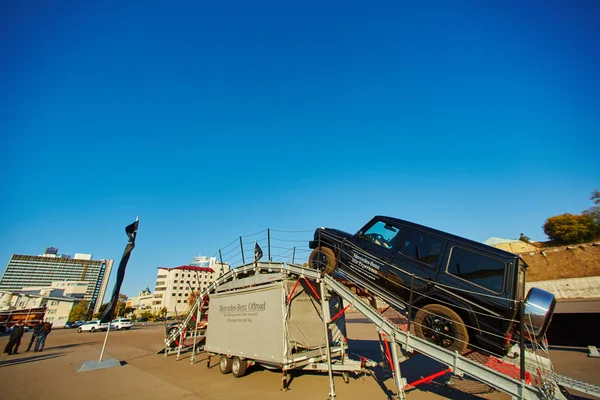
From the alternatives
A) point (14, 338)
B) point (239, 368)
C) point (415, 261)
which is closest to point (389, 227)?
point (415, 261)

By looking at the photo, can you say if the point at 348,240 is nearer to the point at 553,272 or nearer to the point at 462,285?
the point at 462,285

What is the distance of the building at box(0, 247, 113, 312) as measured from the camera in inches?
5258

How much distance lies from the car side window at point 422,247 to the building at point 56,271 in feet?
549

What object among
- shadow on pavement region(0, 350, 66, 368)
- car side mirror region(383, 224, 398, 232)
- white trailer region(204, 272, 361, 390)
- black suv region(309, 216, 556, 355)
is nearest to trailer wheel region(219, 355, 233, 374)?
white trailer region(204, 272, 361, 390)

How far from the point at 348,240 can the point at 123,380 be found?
9165mm

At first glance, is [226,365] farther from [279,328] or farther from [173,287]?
[173,287]

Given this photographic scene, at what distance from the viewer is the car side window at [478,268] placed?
16.0ft

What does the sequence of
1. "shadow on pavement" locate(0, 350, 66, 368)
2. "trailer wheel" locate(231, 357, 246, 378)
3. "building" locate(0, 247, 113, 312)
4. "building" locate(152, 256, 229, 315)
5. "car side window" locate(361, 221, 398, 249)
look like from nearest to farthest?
1. "car side window" locate(361, 221, 398, 249)
2. "trailer wheel" locate(231, 357, 246, 378)
3. "shadow on pavement" locate(0, 350, 66, 368)
4. "building" locate(152, 256, 229, 315)
5. "building" locate(0, 247, 113, 312)

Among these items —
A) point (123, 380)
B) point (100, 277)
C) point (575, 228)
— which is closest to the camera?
point (123, 380)

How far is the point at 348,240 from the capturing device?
757cm

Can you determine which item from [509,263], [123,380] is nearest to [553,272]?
[509,263]

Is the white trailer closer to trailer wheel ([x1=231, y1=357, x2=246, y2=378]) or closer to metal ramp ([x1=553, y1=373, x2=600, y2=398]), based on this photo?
trailer wheel ([x1=231, y1=357, x2=246, y2=378])

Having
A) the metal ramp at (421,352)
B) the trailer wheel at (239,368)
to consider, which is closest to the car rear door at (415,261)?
the metal ramp at (421,352)

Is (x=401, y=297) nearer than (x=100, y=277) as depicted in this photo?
Yes
